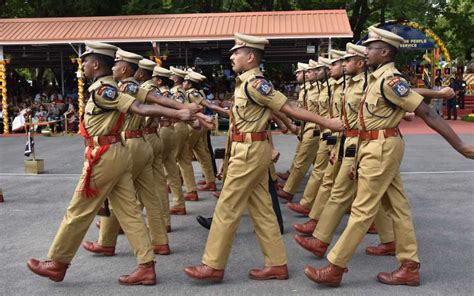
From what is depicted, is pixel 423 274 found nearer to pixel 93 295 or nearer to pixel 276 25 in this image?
pixel 93 295

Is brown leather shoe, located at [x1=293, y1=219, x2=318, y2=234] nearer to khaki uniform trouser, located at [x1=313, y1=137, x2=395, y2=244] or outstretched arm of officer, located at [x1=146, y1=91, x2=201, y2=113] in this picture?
khaki uniform trouser, located at [x1=313, y1=137, x2=395, y2=244]

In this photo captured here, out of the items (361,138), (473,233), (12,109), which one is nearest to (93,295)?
(361,138)

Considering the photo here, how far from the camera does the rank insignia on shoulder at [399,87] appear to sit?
441cm

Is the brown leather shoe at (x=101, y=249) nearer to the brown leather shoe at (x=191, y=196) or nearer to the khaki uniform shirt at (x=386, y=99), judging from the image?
the khaki uniform shirt at (x=386, y=99)

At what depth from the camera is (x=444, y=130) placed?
14.4 ft

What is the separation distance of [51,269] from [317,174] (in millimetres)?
3738

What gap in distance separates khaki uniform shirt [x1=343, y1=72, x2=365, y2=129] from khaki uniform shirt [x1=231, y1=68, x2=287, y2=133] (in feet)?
3.98

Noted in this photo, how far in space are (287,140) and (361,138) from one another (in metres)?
12.4

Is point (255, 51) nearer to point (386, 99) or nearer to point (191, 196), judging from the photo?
point (386, 99)

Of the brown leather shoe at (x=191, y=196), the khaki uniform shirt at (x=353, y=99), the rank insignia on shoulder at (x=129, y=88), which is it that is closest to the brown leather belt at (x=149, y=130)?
the rank insignia on shoulder at (x=129, y=88)

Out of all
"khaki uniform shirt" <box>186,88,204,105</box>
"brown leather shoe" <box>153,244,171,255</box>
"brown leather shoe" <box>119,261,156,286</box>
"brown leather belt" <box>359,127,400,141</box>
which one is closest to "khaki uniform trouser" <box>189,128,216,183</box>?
"khaki uniform shirt" <box>186,88,204,105</box>

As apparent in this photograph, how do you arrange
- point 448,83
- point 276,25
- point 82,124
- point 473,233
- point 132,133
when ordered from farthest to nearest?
point 448,83
point 276,25
point 473,233
point 132,133
point 82,124

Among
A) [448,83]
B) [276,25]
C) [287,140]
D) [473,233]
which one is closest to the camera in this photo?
[473,233]

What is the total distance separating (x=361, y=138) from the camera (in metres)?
4.75
